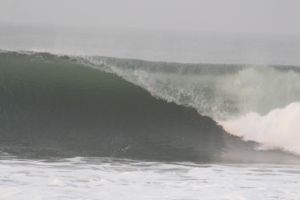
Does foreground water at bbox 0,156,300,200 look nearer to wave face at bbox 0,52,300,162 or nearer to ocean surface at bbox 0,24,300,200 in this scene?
→ ocean surface at bbox 0,24,300,200

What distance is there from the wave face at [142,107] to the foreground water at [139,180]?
20.1 inches

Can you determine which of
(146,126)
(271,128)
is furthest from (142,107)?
(271,128)

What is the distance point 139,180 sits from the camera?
15.9 ft

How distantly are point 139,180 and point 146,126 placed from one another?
88.1 inches

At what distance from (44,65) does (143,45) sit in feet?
15.2

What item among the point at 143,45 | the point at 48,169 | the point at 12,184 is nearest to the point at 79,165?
the point at 48,169

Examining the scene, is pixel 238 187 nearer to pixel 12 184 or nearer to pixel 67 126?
pixel 12 184

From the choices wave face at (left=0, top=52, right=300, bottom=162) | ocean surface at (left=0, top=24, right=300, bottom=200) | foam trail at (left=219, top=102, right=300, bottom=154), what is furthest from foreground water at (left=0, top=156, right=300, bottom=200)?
foam trail at (left=219, top=102, right=300, bottom=154)

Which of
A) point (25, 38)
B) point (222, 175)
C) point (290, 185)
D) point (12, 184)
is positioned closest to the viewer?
point (12, 184)

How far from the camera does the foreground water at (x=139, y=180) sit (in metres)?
4.38

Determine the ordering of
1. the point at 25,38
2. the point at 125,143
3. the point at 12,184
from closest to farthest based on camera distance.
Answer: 1. the point at 12,184
2. the point at 125,143
3. the point at 25,38

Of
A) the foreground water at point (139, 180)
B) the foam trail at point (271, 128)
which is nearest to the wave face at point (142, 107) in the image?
the foam trail at point (271, 128)

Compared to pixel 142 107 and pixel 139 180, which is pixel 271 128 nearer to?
pixel 142 107

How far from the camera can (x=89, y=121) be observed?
719 centimetres
